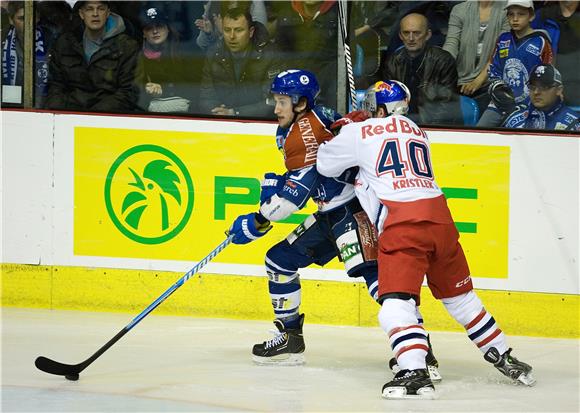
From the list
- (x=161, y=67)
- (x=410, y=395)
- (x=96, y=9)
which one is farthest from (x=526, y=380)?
(x=96, y=9)

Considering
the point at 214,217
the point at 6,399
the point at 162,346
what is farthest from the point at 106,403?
the point at 214,217

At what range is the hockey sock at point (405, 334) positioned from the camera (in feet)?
14.3

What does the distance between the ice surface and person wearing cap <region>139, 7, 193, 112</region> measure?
1.16 meters

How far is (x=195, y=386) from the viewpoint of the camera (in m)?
4.64

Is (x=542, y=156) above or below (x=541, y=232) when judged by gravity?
above

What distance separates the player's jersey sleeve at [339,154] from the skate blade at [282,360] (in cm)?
92

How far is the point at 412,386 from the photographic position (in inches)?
173

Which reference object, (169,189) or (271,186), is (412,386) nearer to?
(271,186)

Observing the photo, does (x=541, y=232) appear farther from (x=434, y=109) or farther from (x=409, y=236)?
(x=409, y=236)

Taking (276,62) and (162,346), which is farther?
(276,62)

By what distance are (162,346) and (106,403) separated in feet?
3.68

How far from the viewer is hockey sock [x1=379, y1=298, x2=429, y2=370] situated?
14.3ft

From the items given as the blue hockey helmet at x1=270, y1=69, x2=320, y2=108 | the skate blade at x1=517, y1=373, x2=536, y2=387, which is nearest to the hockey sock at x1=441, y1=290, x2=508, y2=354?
the skate blade at x1=517, y1=373, x2=536, y2=387

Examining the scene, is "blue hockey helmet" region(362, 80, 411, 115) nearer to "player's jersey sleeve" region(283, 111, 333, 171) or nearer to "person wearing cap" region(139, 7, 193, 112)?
"player's jersey sleeve" region(283, 111, 333, 171)
